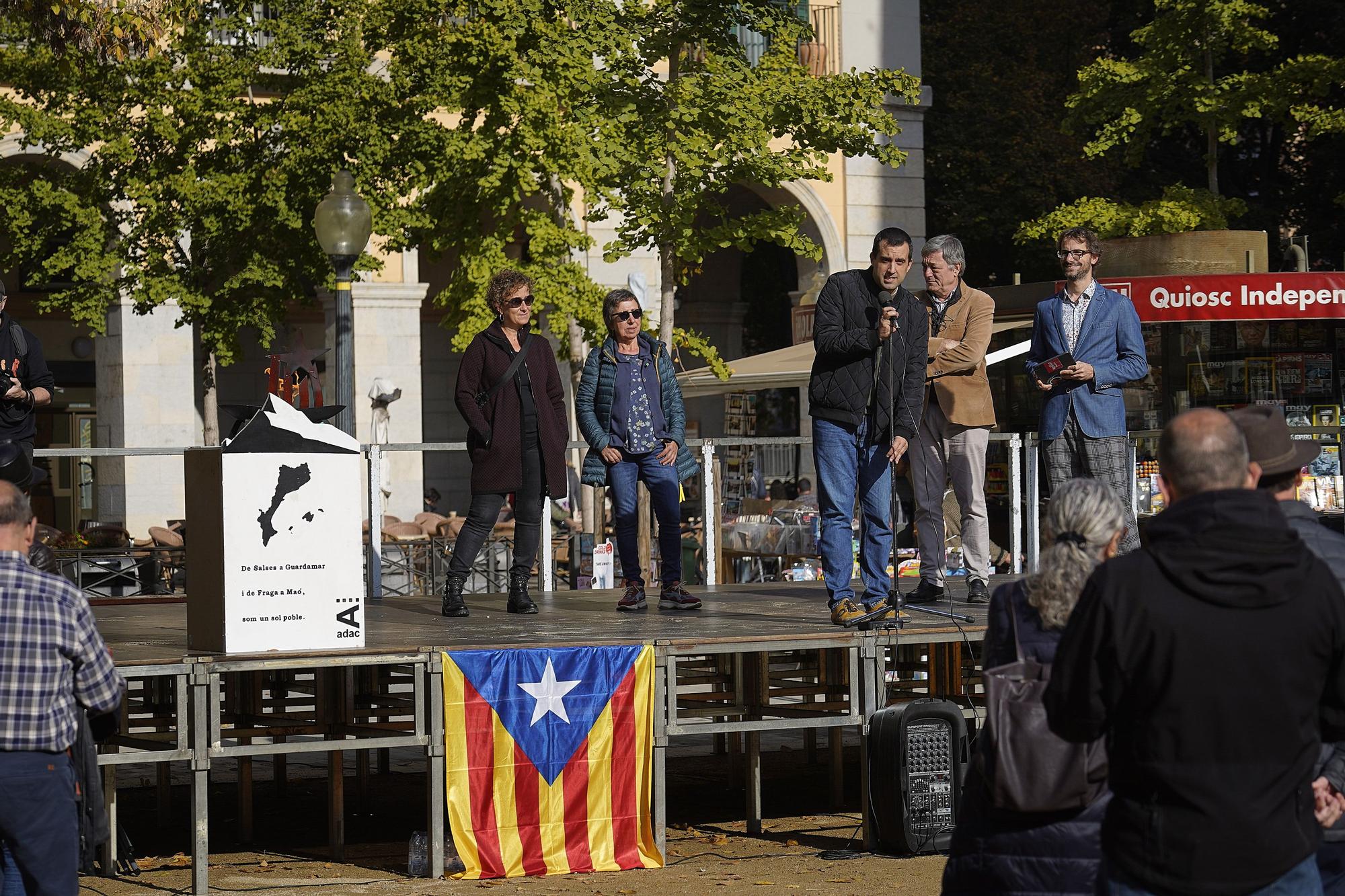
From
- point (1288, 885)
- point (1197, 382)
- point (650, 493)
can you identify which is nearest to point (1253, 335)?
point (1197, 382)

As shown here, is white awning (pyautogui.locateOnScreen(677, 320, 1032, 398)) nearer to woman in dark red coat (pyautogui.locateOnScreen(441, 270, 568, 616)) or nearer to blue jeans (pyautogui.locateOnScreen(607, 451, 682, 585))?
blue jeans (pyautogui.locateOnScreen(607, 451, 682, 585))

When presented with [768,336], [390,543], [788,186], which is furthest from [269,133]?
[768,336]

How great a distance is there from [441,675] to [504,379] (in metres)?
2.08

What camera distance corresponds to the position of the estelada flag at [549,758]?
28.1ft

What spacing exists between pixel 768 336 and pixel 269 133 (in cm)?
1810

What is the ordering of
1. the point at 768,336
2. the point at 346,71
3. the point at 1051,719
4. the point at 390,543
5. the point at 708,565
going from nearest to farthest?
the point at 1051,719 < the point at 708,565 < the point at 390,543 < the point at 346,71 < the point at 768,336

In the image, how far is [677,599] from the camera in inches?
417

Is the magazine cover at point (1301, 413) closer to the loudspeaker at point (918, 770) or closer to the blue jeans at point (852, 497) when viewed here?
the blue jeans at point (852, 497)

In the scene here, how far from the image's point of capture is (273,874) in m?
9.29

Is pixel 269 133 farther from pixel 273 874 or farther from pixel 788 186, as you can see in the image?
pixel 273 874

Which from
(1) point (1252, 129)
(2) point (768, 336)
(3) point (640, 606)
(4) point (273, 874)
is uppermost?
(1) point (1252, 129)

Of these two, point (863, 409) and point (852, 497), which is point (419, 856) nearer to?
point (852, 497)

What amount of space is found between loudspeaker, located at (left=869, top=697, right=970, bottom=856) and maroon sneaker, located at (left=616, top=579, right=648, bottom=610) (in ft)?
6.55

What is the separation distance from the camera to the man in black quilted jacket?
30.0 ft
